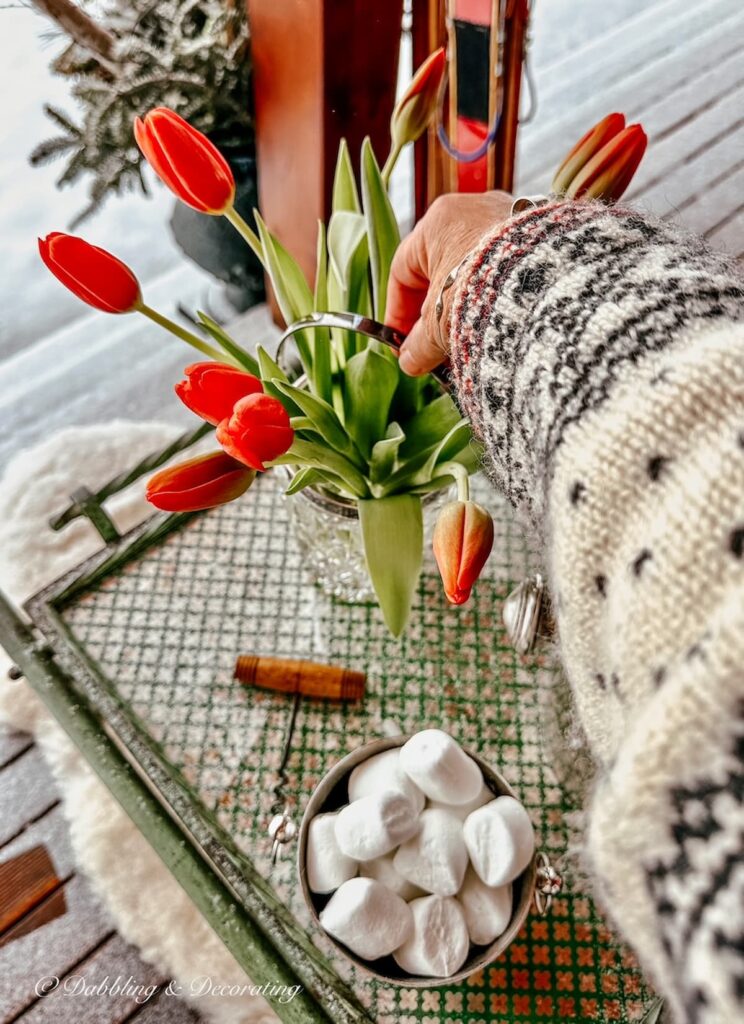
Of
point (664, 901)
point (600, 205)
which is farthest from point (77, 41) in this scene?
point (664, 901)

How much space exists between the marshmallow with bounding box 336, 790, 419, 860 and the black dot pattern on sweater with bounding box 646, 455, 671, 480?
0.93 feet

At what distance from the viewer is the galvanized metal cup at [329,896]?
0.46 metres

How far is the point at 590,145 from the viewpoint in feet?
1.49

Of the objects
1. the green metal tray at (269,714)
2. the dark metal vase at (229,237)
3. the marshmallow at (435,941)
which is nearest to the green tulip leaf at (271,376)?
the green metal tray at (269,714)

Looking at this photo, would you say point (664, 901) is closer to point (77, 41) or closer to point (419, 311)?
A: point (419, 311)

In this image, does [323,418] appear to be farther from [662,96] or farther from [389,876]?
[662,96]

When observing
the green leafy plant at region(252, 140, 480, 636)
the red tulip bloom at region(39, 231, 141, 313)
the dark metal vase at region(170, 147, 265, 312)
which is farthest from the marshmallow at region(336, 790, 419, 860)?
the dark metal vase at region(170, 147, 265, 312)

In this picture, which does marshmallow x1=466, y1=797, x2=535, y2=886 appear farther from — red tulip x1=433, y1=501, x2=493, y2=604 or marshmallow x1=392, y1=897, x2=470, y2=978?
red tulip x1=433, y1=501, x2=493, y2=604

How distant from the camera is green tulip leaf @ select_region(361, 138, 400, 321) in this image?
0.49 m

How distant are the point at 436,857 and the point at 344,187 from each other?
1.44ft

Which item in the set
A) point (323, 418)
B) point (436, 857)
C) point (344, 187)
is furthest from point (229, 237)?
point (436, 857)

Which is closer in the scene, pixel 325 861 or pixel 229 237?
pixel 325 861

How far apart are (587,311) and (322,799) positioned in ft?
1.11

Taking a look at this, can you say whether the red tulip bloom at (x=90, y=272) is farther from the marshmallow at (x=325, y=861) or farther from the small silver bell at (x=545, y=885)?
the small silver bell at (x=545, y=885)
